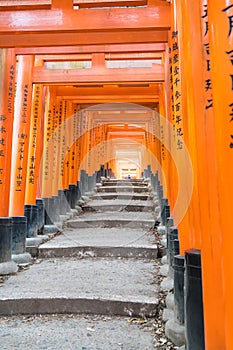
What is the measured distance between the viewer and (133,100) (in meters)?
7.06

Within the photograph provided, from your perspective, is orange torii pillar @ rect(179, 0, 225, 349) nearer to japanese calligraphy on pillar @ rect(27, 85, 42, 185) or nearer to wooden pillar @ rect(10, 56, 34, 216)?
wooden pillar @ rect(10, 56, 34, 216)

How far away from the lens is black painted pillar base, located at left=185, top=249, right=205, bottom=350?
5.66 ft

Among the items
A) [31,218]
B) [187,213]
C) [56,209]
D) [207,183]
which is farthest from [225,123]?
[56,209]

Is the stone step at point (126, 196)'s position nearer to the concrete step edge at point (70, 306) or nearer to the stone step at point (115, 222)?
the stone step at point (115, 222)

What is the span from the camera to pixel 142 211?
23.5ft

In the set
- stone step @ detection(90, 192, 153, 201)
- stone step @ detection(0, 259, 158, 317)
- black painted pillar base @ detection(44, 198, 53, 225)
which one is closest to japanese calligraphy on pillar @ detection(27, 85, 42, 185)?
black painted pillar base @ detection(44, 198, 53, 225)

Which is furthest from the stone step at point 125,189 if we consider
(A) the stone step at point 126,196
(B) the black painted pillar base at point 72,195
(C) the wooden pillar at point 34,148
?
(C) the wooden pillar at point 34,148

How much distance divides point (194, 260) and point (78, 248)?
2.76 meters

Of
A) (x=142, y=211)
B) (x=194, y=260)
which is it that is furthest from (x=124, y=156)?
(x=194, y=260)

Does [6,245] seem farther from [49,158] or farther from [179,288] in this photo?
[49,158]

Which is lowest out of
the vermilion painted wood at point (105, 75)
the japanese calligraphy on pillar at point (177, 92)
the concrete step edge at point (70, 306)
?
the concrete step edge at point (70, 306)

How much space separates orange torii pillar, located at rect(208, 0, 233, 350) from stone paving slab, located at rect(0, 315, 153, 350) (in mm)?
1525

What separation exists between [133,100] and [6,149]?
12.1 feet

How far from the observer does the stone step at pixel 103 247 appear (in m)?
4.23
